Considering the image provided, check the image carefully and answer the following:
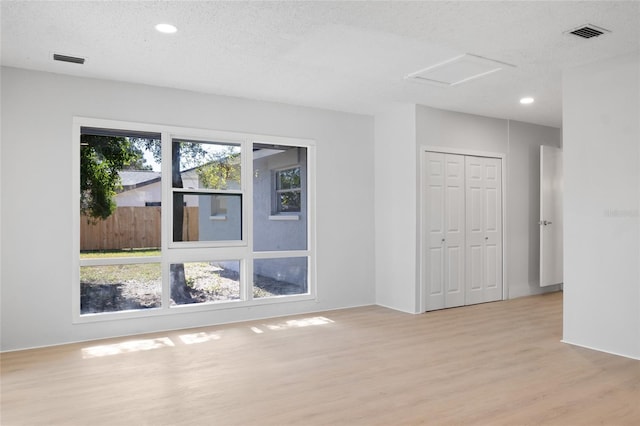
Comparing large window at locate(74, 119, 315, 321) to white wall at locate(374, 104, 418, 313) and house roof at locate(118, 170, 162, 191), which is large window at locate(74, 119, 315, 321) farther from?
white wall at locate(374, 104, 418, 313)

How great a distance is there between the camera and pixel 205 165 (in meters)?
5.16

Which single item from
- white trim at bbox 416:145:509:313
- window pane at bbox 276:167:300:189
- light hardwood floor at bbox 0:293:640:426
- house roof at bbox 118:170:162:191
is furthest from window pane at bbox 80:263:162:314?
white trim at bbox 416:145:509:313

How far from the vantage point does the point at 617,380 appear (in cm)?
331

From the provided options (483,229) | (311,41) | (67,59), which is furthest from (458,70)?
(67,59)

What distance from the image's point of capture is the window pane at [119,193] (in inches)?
179

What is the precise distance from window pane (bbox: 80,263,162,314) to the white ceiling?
193 cm

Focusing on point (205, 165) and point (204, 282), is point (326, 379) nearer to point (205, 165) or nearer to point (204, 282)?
point (204, 282)

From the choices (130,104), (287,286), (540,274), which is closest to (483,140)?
(540,274)

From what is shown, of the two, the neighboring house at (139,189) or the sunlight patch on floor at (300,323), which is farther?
the sunlight patch on floor at (300,323)

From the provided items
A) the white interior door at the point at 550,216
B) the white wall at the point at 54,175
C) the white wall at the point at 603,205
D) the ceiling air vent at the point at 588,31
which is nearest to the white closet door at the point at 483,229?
the white interior door at the point at 550,216

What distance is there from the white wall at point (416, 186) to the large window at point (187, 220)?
105 centimetres

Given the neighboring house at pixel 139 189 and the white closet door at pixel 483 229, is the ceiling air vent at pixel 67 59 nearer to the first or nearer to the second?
the neighboring house at pixel 139 189

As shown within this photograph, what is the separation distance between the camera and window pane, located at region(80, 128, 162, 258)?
4.55m

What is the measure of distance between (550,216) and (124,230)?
5711 millimetres
